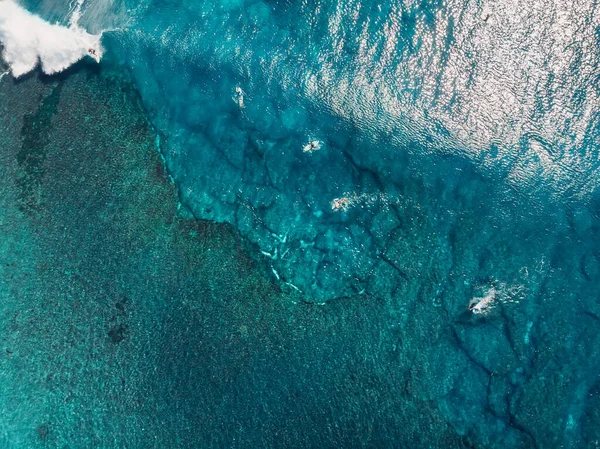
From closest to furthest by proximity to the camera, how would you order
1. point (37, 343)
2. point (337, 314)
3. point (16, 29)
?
point (337, 314), point (37, 343), point (16, 29)

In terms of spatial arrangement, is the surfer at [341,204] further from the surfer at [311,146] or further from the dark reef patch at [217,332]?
the surfer at [311,146]

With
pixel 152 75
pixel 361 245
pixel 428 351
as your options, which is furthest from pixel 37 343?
pixel 428 351

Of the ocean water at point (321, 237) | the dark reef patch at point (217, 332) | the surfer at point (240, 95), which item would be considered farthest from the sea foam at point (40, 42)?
the surfer at point (240, 95)

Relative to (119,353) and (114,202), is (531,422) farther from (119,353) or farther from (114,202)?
(114,202)

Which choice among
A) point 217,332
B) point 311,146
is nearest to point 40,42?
point 311,146

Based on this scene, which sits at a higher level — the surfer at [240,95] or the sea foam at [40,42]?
the surfer at [240,95]

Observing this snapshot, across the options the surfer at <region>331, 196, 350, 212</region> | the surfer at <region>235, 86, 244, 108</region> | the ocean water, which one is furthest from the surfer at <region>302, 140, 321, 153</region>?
the surfer at <region>235, 86, 244, 108</region>
